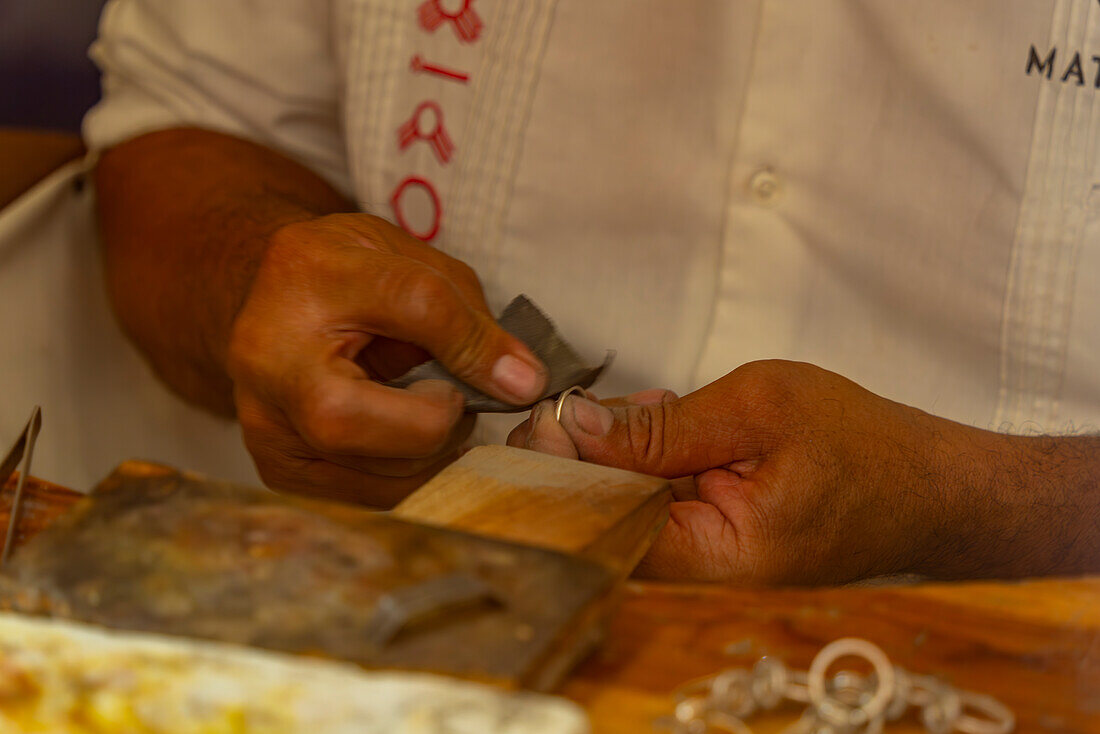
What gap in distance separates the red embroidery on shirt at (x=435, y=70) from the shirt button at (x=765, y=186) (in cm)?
24

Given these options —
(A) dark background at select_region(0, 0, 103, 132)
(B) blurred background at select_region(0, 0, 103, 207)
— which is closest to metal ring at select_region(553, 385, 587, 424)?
(B) blurred background at select_region(0, 0, 103, 207)

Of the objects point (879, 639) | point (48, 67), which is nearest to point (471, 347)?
point (879, 639)

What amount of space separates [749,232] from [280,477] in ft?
1.22

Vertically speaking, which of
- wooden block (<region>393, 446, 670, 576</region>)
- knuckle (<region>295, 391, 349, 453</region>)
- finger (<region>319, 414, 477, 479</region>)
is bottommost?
finger (<region>319, 414, 477, 479</region>)

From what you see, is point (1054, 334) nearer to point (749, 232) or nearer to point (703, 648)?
point (749, 232)

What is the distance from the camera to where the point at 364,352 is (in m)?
0.58

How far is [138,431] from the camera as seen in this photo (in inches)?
35.3

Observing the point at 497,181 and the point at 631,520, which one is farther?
the point at 497,181

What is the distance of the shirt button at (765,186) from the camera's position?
26.0 inches

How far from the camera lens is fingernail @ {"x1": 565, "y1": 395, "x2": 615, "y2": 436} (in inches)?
19.2

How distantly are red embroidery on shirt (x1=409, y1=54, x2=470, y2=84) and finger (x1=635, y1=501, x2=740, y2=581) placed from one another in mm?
409

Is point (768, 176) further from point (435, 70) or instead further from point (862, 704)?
point (862, 704)

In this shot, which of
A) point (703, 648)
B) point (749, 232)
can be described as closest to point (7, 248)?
point (749, 232)

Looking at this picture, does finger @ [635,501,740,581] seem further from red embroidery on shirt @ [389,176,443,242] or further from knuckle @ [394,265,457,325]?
red embroidery on shirt @ [389,176,443,242]
